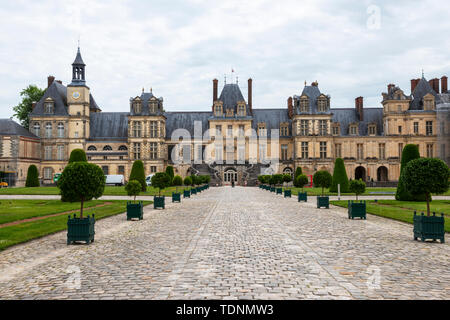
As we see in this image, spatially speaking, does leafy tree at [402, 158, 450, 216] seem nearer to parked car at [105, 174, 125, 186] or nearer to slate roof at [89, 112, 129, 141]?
parked car at [105, 174, 125, 186]

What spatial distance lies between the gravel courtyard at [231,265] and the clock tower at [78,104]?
55007mm

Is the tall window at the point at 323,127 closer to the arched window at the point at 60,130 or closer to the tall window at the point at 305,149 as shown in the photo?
the tall window at the point at 305,149

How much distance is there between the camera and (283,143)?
225 ft

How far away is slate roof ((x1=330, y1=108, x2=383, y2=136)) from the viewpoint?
67.4m

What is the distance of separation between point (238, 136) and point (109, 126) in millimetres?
21770

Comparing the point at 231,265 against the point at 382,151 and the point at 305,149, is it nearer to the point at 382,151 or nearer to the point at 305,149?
the point at 305,149

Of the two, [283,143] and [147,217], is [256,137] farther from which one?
[147,217]

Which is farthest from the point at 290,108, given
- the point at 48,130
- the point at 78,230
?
the point at 78,230

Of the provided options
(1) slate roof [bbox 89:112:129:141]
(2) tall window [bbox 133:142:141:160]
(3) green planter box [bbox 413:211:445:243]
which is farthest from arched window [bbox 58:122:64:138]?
(3) green planter box [bbox 413:211:445:243]

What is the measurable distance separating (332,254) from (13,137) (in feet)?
192

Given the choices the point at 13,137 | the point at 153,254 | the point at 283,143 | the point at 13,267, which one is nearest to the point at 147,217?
the point at 153,254

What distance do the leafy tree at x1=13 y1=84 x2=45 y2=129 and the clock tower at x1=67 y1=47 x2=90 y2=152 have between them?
949cm

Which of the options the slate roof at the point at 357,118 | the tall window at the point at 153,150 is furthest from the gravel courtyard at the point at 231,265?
the slate roof at the point at 357,118
